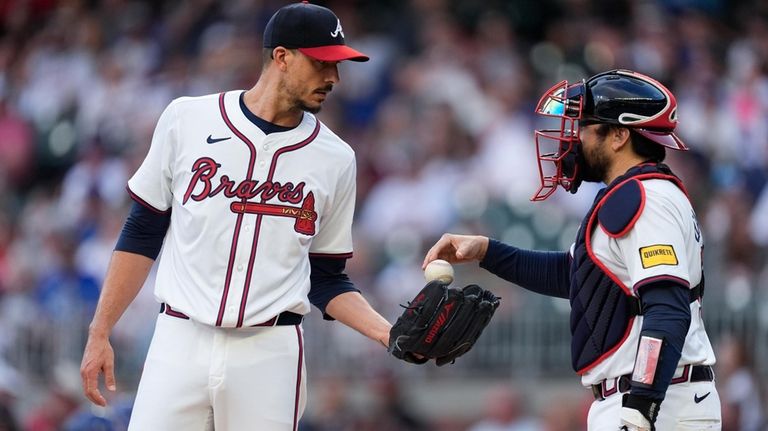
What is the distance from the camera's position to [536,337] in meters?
10.2

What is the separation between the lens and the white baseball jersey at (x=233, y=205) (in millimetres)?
5418

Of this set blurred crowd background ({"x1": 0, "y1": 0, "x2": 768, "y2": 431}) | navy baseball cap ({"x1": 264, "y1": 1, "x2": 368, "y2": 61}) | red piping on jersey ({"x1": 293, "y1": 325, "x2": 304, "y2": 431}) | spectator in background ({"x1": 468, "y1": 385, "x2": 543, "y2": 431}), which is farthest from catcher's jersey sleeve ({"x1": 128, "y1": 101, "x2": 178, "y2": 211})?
spectator in background ({"x1": 468, "y1": 385, "x2": 543, "y2": 431})

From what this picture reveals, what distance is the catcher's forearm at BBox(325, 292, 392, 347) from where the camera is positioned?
18.5 ft

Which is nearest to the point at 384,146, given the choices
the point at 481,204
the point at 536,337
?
the point at 481,204

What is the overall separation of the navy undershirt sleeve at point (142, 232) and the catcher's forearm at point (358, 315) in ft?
2.48

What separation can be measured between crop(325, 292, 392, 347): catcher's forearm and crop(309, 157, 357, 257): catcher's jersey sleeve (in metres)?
0.19

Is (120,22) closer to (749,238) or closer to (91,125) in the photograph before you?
(91,125)

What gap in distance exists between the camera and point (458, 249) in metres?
5.92

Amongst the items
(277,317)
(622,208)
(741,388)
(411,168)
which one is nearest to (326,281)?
(277,317)

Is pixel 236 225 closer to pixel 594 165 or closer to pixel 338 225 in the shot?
pixel 338 225

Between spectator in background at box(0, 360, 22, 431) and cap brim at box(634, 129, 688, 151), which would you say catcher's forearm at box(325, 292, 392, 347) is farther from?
spectator in background at box(0, 360, 22, 431)

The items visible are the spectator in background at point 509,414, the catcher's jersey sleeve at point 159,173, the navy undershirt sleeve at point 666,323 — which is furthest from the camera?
the spectator in background at point 509,414

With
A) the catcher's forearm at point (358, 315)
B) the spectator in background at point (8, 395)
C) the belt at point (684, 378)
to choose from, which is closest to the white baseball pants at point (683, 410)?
the belt at point (684, 378)

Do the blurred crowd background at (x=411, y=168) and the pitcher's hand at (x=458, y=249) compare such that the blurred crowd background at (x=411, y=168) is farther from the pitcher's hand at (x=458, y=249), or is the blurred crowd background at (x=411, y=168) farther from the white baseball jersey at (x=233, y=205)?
the pitcher's hand at (x=458, y=249)
